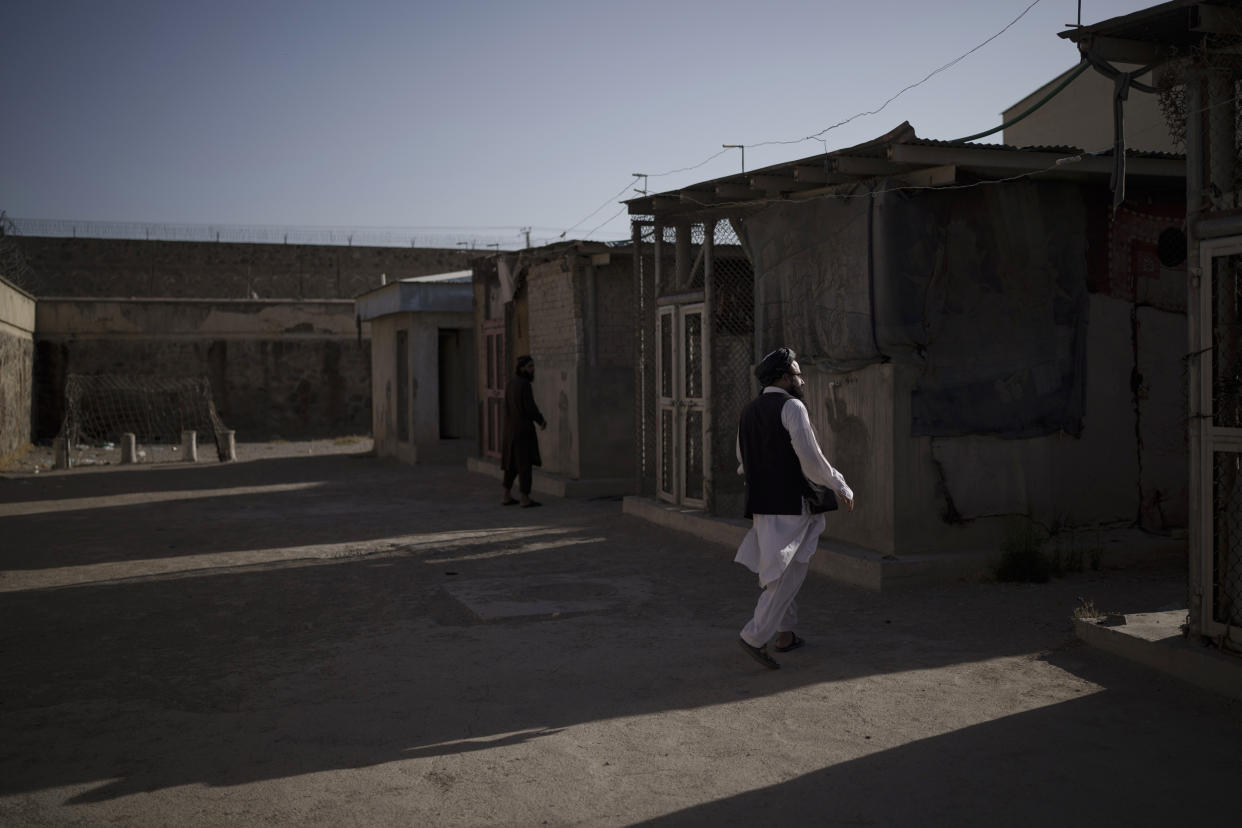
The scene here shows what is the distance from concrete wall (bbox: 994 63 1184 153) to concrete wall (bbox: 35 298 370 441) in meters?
14.1

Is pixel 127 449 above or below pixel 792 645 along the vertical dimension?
above

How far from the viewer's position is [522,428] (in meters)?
12.2

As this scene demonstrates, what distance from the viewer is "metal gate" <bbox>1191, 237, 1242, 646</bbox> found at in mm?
4984

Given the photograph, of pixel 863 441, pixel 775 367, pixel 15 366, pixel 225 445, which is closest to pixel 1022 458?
pixel 863 441

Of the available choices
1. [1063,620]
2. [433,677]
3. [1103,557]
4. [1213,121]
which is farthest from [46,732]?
[1103,557]

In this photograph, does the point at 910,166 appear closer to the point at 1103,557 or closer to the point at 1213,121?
the point at 1213,121

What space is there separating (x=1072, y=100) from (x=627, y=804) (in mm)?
15564

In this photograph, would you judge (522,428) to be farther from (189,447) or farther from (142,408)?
(142,408)

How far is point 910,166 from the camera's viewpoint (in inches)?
293

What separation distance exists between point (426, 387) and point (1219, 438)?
14.5 metres

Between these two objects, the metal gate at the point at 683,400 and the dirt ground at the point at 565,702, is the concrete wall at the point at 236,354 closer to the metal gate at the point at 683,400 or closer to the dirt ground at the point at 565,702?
the metal gate at the point at 683,400

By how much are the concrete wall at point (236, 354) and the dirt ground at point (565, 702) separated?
1562 cm

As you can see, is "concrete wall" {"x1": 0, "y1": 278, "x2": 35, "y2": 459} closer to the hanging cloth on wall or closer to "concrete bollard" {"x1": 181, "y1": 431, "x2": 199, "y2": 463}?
"concrete bollard" {"x1": 181, "y1": 431, "x2": 199, "y2": 463}

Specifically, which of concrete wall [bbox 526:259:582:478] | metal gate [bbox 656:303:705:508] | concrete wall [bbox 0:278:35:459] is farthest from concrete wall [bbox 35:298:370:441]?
metal gate [bbox 656:303:705:508]
